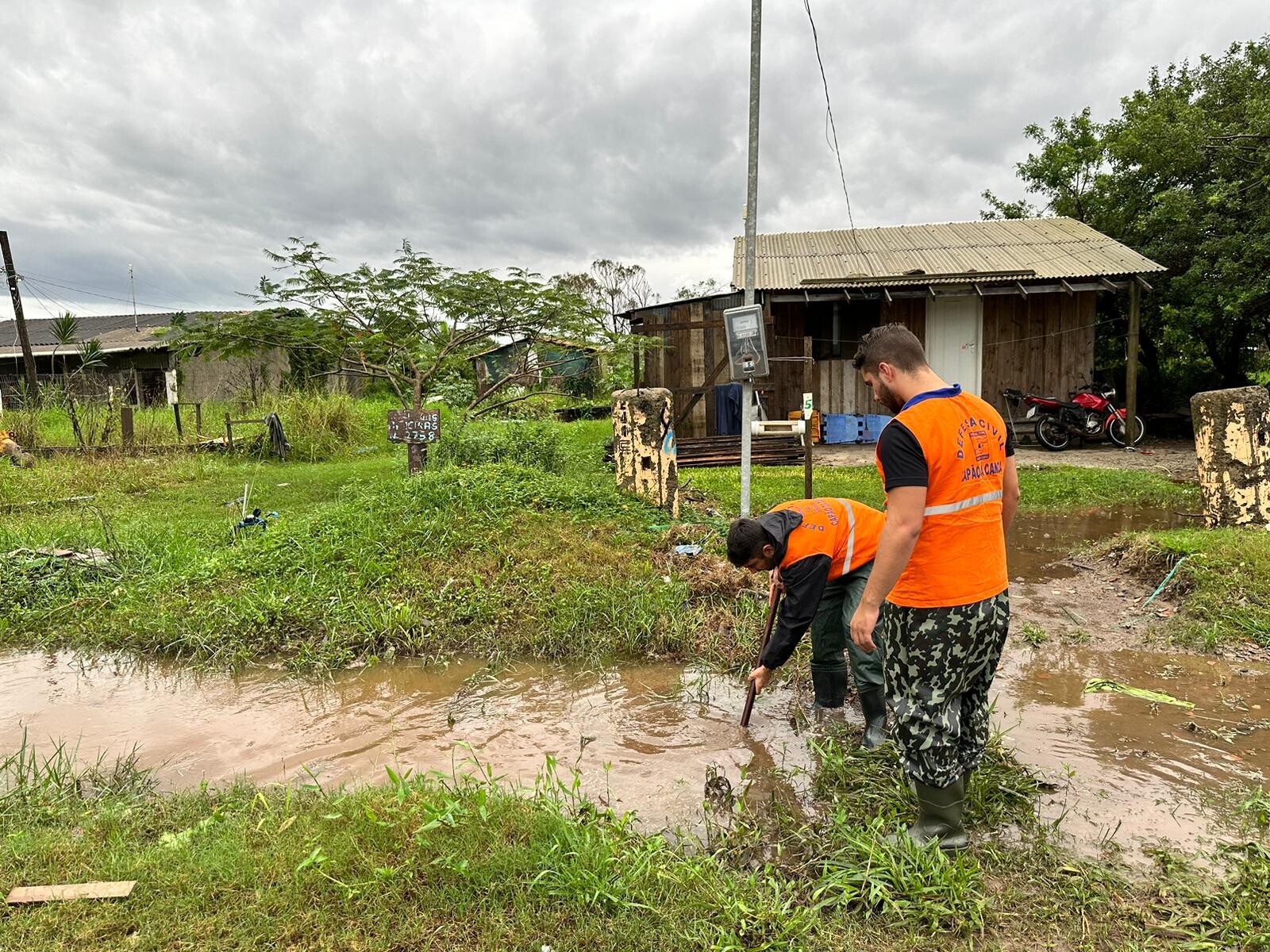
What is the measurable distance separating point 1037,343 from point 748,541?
39.7 ft

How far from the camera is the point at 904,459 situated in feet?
7.38

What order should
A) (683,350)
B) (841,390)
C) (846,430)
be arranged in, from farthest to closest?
(841,390), (846,430), (683,350)

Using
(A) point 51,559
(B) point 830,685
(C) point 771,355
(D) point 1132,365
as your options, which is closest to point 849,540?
(B) point 830,685

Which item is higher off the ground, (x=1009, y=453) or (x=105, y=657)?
(x=1009, y=453)

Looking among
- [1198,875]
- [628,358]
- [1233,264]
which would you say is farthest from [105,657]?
[1233,264]

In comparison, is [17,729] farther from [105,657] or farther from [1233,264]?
[1233,264]

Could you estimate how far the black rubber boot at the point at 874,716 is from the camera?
3.39 meters

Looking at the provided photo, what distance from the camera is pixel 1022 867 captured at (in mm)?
2461

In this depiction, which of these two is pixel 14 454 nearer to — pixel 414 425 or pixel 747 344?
pixel 414 425

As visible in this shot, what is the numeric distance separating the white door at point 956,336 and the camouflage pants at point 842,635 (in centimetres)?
1053

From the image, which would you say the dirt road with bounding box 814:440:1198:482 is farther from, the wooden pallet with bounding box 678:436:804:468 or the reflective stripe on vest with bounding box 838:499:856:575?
the reflective stripe on vest with bounding box 838:499:856:575

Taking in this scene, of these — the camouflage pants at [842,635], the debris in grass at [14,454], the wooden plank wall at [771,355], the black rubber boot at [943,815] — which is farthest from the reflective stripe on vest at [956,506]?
the debris in grass at [14,454]

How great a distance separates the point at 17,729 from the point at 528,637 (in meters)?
2.68

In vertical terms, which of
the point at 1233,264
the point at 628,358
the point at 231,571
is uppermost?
the point at 1233,264
